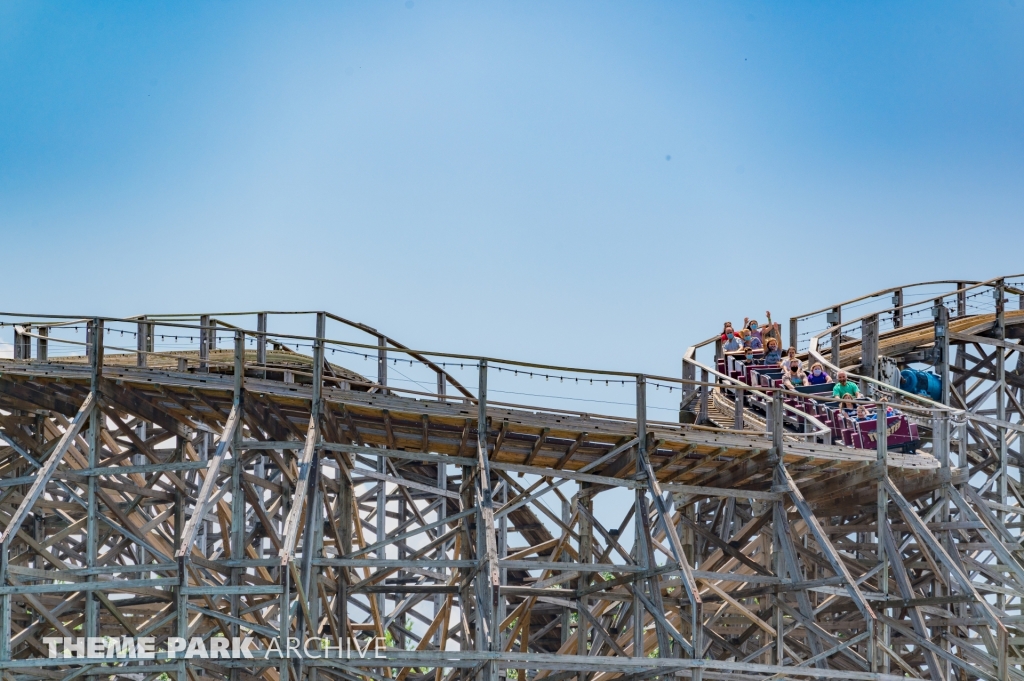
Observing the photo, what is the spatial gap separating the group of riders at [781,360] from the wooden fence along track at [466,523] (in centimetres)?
86

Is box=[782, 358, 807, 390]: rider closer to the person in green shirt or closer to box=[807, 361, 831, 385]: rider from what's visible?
box=[807, 361, 831, 385]: rider

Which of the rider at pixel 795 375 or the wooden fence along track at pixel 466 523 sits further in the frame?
the rider at pixel 795 375

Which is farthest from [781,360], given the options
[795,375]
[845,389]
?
[845,389]

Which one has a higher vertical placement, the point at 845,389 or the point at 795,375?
the point at 795,375

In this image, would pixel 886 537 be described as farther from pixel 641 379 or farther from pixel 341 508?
pixel 341 508

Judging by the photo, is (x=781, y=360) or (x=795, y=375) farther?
(x=781, y=360)

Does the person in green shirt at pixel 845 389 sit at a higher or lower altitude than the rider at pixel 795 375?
lower

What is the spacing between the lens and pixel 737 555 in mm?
24719

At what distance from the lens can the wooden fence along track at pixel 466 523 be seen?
71.0ft

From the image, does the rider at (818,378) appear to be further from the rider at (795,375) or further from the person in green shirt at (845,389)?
the person in green shirt at (845,389)

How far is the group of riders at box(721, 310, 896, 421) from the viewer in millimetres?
26078

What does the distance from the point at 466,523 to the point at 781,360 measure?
25.3 ft

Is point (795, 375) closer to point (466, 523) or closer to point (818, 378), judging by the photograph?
point (818, 378)

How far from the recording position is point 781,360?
28.7m
